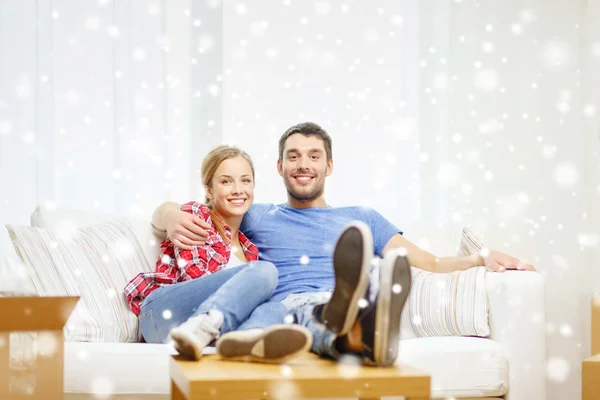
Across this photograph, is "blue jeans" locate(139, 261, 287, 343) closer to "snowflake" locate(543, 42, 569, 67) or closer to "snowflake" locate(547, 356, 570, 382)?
"snowflake" locate(547, 356, 570, 382)

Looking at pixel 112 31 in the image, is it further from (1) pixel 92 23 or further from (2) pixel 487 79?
(2) pixel 487 79

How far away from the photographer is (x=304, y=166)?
2.37 meters

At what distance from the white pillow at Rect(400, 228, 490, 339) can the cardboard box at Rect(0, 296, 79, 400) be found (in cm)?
118

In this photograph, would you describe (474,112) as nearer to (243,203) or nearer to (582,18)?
(582,18)

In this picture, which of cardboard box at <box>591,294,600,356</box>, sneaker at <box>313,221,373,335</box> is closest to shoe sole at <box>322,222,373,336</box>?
sneaker at <box>313,221,373,335</box>

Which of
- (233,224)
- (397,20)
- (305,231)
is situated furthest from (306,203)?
(397,20)

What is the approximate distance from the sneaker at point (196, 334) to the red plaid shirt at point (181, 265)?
1.82 feet

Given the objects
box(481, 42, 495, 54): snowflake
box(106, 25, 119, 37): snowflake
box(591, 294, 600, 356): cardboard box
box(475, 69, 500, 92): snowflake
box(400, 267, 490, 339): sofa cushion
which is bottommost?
box(591, 294, 600, 356): cardboard box

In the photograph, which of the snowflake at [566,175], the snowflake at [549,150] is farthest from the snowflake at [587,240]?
Answer: the snowflake at [549,150]

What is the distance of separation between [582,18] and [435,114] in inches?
28.2

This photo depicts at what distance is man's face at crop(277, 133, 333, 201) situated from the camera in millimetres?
2377

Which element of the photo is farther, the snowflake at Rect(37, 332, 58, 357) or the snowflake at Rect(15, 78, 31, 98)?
the snowflake at Rect(15, 78, 31, 98)

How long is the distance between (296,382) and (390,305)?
22cm

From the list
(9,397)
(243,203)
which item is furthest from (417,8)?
(9,397)
